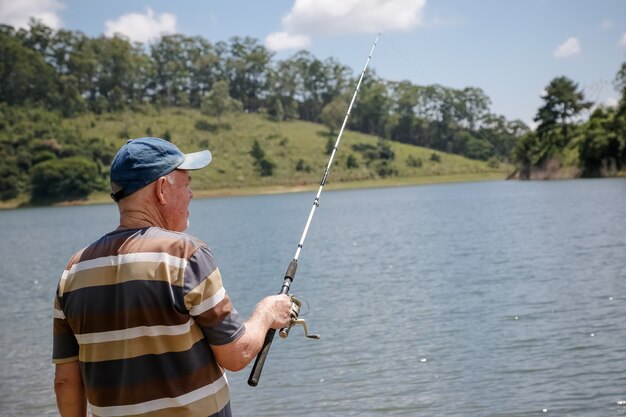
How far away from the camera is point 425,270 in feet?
68.0

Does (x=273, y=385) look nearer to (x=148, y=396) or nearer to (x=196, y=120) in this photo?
(x=148, y=396)

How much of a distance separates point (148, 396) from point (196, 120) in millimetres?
129360

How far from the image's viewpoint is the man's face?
128 inches

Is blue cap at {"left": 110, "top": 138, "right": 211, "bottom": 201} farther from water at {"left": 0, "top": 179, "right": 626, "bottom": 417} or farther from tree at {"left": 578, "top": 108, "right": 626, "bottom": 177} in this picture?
tree at {"left": 578, "top": 108, "right": 626, "bottom": 177}

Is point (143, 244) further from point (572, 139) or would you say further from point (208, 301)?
point (572, 139)

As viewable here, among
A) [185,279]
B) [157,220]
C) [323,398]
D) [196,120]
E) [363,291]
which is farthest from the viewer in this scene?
[196,120]

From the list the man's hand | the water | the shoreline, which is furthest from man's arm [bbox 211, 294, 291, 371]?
the shoreline

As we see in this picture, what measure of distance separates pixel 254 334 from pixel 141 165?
866 mm

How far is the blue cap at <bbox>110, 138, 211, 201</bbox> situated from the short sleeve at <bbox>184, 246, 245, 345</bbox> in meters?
0.43

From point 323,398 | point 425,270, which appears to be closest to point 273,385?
point 323,398

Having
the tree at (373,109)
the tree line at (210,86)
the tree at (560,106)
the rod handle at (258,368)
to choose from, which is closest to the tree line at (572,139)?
the tree at (560,106)

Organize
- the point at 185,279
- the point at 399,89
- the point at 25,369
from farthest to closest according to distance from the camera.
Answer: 1. the point at 399,89
2. the point at 25,369
3. the point at 185,279

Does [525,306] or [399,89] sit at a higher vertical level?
[399,89]

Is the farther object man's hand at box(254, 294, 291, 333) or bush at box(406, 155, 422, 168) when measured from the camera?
bush at box(406, 155, 422, 168)
